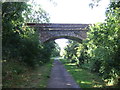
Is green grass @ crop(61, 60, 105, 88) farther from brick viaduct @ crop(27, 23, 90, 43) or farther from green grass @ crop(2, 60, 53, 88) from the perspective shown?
brick viaduct @ crop(27, 23, 90, 43)

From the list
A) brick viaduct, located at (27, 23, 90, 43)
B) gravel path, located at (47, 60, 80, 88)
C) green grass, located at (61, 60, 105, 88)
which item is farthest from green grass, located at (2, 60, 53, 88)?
brick viaduct, located at (27, 23, 90, 43)

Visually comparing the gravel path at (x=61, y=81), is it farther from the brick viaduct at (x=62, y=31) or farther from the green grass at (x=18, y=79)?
the brick viaduct at (x=62, y=31)

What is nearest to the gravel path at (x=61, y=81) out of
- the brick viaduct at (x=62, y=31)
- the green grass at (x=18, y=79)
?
the green grass at (x=18, y=79)

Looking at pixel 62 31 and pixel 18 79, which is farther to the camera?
pixel 62 31

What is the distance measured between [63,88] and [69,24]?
58.3 feet

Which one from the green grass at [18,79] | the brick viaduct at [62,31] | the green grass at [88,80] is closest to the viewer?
the green grass at [18,79]

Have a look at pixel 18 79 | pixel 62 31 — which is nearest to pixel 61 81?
pixel 18 79

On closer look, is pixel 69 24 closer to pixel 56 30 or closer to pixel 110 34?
pixel 56 30

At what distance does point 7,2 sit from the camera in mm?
8047

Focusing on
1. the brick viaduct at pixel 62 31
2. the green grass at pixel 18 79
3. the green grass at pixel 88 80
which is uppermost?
the brick viaduct at pixel 62 31

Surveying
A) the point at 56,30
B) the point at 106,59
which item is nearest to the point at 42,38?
the point at 56,30

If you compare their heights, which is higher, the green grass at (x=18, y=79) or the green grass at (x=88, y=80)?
the green grass at (x=18, y=79)

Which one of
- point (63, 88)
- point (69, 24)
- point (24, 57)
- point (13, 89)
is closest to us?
point (13, 89)

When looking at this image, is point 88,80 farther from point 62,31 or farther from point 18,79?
point 62,31
